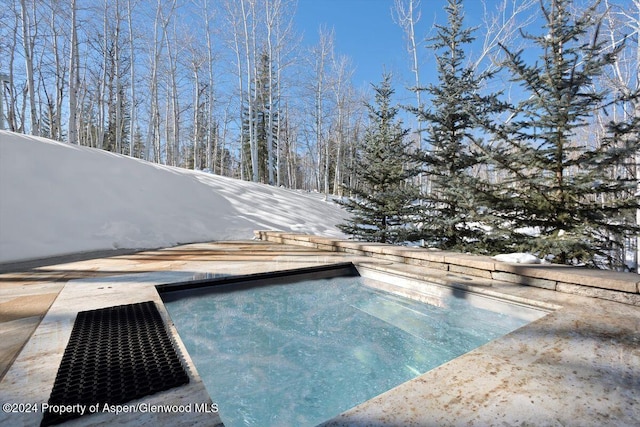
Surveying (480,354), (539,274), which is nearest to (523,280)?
(539,274)

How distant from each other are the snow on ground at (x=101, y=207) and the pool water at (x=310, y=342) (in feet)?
12.1

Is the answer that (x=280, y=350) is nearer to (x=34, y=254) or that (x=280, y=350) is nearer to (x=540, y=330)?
(x=540, y=330)

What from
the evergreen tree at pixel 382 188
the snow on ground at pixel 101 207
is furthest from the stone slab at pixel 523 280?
the snow on ground at pixel 101 207

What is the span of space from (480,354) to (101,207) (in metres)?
7.03

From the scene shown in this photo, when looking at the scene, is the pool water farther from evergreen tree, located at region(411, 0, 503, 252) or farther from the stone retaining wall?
evergreen tree, located at region(411, 0, 503, 252)

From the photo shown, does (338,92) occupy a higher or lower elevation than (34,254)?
higher

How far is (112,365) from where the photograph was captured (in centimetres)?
136

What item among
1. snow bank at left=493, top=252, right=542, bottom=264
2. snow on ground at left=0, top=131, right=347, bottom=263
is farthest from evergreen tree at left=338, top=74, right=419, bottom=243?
snow bank at left=493, top=252, right=542, bottom=264

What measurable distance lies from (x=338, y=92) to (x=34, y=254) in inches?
642

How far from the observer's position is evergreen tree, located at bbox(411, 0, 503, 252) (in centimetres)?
512

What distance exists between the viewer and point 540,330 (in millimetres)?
1709

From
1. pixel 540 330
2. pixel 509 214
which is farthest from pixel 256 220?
pixel 540 330

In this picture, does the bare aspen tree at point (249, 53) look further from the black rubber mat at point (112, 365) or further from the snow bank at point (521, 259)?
the black rubber mat at point (112, 365)

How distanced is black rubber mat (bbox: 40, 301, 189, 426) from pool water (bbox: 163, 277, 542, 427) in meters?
0.33
